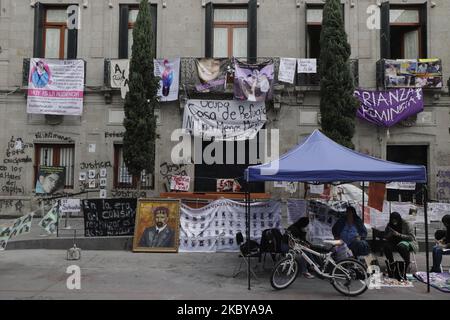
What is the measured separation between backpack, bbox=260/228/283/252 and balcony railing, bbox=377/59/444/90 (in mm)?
10073

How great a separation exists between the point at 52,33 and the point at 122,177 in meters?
6.18

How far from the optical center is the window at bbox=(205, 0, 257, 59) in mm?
17875

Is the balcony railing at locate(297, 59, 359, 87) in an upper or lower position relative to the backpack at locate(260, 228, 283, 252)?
upper

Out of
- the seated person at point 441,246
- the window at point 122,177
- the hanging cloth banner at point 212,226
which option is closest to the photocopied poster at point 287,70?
the window at point 122,177

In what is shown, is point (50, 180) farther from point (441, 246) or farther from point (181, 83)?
point (441, 246)

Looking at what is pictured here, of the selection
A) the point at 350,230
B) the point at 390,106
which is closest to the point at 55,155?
the point at 350,230

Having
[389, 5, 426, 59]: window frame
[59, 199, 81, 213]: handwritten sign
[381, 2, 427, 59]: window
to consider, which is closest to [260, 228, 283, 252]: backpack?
[59, 199, 81, 213]: handwritten sign

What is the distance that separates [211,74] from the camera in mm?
17344

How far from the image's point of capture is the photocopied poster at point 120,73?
682 inches

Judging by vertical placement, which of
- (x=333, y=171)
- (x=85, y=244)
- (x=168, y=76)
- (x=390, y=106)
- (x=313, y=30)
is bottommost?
(x=85, y=244)

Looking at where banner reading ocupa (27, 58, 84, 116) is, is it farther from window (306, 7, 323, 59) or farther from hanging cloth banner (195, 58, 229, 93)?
window (306, 7, 323, 59)

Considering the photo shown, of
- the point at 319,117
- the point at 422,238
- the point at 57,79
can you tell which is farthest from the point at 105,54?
the point at 422,238

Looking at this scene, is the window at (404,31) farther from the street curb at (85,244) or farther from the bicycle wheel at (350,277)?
the bicycle wheel at (350,277)
